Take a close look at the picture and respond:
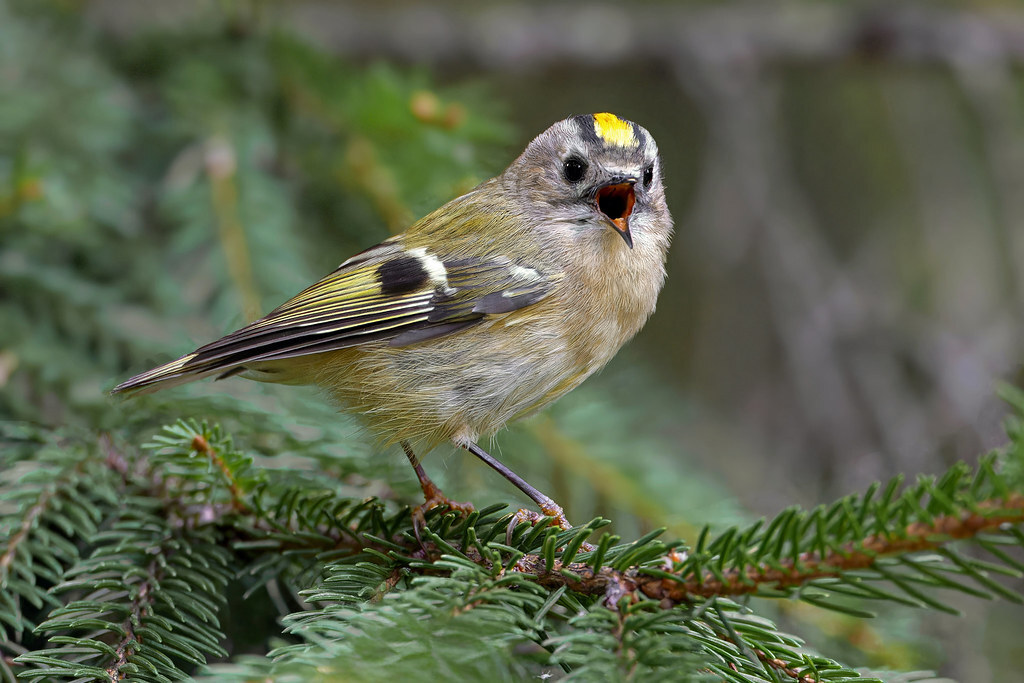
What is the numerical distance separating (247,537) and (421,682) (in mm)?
626

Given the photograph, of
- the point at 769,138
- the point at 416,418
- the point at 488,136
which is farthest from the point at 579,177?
the point at 769,138

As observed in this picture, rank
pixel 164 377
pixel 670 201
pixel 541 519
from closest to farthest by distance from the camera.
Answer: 1. pixel 541 519
2. pixel 164 377
3. pixel 670 201

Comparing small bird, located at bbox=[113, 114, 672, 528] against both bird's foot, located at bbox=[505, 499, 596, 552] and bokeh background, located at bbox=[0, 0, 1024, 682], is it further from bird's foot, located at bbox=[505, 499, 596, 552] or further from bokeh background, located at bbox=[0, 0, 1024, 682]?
bokeh background, located at bbox=[0, 0, 1024, 682]

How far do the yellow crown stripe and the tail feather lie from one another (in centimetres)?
98

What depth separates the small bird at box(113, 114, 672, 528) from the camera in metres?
1.70

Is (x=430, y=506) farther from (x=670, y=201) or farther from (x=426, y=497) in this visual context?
(x=670, y=201)

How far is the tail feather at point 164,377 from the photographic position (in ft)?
4.93

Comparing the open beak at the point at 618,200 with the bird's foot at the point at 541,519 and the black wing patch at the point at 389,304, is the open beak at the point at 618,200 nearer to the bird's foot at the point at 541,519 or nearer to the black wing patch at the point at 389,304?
the black wing patch at the point at 389,304

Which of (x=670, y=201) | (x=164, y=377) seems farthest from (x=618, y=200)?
(x=670, y=201)

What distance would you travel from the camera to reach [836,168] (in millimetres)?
3539

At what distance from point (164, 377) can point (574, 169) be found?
1023mm

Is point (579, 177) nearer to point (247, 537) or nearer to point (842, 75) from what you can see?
point (247, 537)

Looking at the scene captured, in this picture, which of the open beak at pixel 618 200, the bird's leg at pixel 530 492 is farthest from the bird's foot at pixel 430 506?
the open beak at pixel 618 200

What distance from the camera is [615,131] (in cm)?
192
